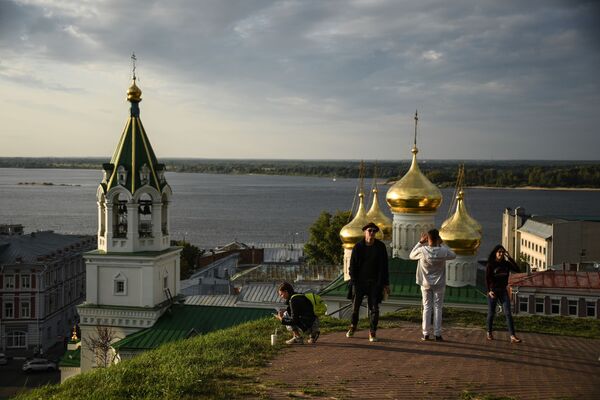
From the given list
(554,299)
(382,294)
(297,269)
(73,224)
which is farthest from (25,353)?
(73,224)

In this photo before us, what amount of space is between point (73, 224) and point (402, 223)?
64304mm

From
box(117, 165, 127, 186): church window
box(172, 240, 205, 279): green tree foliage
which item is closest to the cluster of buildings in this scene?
box(117, 165, 127, 186): church window

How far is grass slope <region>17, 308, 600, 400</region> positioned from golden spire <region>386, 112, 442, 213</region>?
28.5ft

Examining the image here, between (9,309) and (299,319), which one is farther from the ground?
(299,319)

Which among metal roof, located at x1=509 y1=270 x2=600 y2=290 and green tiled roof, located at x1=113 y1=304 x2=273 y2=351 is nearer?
green tiled roof, located at x1=113 y1=304 x2=273 y2=351

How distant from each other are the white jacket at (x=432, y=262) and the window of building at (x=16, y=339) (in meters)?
21.5

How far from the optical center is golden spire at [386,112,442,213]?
1805 centimetres

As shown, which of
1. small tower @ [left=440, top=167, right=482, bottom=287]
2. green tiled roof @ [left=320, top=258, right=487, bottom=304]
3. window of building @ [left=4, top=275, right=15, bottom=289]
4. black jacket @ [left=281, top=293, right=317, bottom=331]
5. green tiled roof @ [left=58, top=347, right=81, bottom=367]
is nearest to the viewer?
black jacket @ [left=281, top=293, right=317, bottom=331]

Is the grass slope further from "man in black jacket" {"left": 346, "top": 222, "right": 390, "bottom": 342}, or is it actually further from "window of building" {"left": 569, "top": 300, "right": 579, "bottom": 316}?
"window of building" {"left": 569, "top": 300, "right": 579, "bottom": 316}

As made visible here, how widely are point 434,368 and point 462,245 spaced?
10837 millimetres

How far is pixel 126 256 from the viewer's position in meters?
15.1

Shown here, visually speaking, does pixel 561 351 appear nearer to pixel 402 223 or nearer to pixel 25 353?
pixel 402 223

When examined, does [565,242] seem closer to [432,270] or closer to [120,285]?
[120,285]

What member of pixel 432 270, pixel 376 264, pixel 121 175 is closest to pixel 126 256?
pixel 121 175
